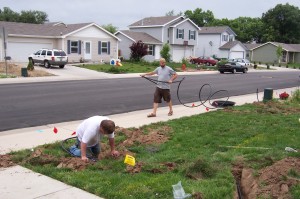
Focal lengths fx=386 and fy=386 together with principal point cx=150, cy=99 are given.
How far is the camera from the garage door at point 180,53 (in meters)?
58.0

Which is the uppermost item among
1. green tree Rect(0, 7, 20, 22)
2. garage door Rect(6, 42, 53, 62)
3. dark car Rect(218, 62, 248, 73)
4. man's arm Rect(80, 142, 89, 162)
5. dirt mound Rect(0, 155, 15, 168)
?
green tree Rect(0, 7, 20, 22)

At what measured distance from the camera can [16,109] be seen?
1254cm

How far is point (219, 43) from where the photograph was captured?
69375 mm

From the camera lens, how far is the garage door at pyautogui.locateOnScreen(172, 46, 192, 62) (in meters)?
58.0

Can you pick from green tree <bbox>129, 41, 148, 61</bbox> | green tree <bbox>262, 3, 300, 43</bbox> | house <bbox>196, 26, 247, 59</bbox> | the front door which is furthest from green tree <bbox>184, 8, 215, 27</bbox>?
the front door

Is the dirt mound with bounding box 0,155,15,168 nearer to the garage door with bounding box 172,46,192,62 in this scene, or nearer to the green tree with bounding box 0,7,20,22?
the garage door with bounding box 172,46,192,62

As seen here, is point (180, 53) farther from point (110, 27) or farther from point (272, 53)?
point (110, 27)

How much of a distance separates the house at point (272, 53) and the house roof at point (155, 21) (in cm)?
3309

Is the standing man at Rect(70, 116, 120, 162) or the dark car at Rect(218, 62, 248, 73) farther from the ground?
the dark car at Rect(218, 62, 248, 73)

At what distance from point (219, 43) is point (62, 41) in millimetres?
35938

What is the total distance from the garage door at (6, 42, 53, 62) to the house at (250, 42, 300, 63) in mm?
56239

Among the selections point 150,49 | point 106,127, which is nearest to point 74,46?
point 150,49

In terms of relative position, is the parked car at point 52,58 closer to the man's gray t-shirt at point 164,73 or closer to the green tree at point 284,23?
the man's gray t-shirt at point 164,73

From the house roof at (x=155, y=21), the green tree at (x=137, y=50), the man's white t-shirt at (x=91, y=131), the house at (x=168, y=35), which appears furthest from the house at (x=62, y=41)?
the man's white t-shirt at (x=91, y=131)
